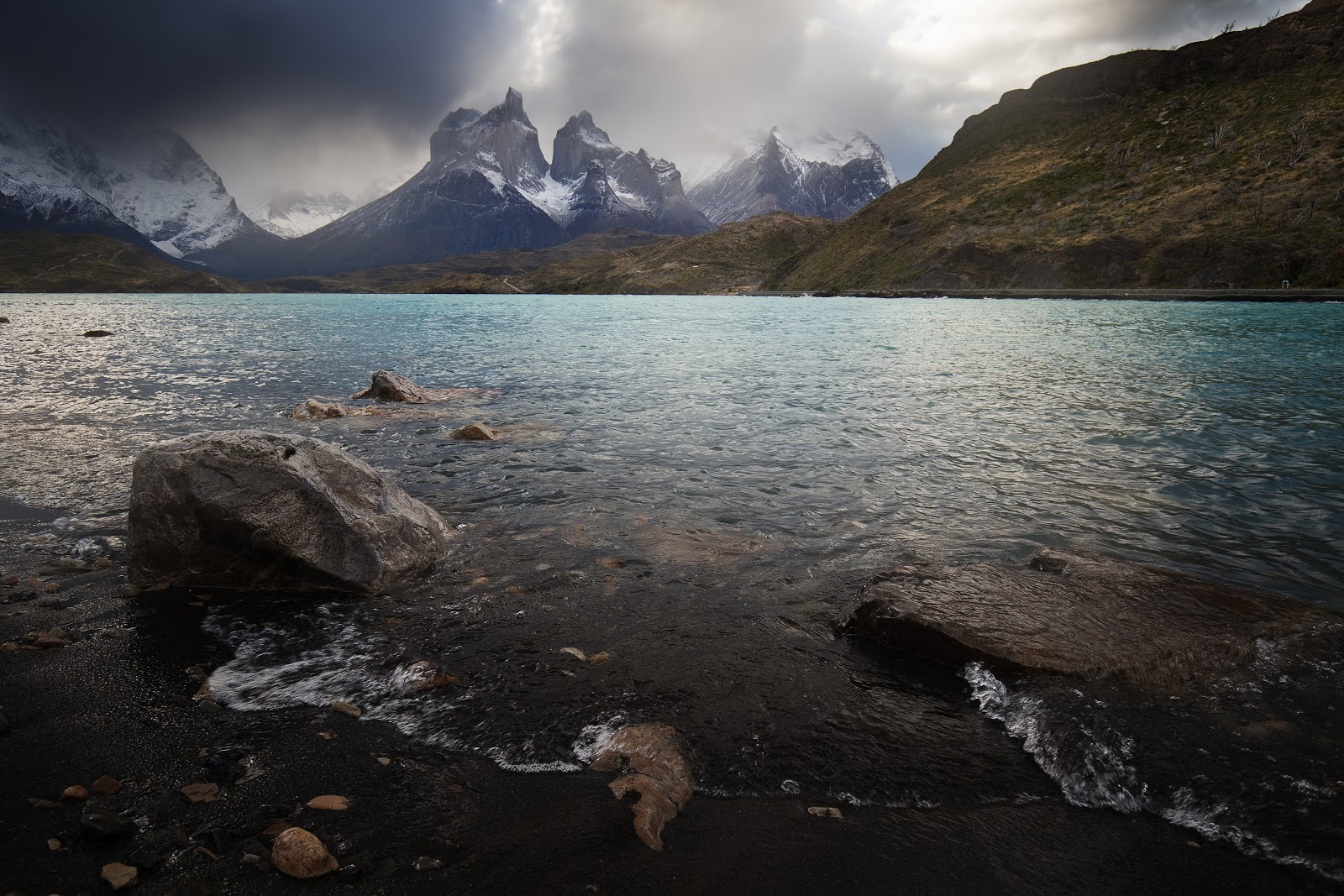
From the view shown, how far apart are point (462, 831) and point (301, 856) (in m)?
1.12

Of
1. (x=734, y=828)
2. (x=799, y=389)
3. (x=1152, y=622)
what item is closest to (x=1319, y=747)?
(x=1152, y=622)

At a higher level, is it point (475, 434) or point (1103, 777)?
point (475, 434)

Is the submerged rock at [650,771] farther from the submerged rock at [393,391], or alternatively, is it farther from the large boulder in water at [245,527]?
the submerged rock at [393,391]

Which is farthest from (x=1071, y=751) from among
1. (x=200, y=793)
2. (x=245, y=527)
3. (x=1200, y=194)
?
(x=1200, y=194)

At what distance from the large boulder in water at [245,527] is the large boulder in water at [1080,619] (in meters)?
7.39

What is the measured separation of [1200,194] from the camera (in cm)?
14262

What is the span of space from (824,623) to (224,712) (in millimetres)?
7060

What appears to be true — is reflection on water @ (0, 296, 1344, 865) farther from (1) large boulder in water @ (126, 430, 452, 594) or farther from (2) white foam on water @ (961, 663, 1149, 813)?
(1) large boulder in water @ (126, 430, 452, 594)

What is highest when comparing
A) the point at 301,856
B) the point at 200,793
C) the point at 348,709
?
the point at 301,856

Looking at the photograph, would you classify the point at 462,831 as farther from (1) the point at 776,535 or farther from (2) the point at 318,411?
(2) the point at 318,411

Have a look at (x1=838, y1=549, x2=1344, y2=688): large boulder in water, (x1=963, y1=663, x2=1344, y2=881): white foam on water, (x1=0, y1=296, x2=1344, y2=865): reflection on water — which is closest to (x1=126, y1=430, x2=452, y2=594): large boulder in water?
(x1=0, y1=296, x2=1344, y2=865): reflection on water

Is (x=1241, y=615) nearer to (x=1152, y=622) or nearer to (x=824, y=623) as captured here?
(x=1152, y=622)

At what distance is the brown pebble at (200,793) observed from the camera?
5.25m

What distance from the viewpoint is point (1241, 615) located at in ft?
28.4
